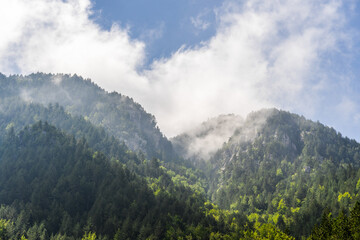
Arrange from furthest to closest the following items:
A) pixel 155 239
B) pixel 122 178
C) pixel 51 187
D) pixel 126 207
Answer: pixel 122 178 → pixel 51 187 → pixel 126 207 → pixel 155 239

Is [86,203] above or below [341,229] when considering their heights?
below

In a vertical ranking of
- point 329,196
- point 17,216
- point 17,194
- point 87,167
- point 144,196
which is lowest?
point 17,216

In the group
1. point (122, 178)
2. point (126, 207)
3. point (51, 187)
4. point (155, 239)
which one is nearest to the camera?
point (155, 239)

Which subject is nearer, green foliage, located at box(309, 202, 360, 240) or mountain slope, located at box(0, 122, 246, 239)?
green foliage, located at box(309, 202, 360, 240)

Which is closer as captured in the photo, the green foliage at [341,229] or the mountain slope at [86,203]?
the green foliage at [341,229]

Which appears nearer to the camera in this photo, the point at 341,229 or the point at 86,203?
the point at 341,229

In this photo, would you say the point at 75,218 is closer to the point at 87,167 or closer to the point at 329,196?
the point at 87,167

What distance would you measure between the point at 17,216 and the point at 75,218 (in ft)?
87.7

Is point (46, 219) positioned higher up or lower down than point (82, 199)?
lower down

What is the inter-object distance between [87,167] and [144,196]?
4483cm

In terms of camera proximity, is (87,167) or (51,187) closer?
(51,187)

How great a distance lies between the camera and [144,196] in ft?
556

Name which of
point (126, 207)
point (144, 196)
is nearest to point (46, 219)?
point (126, 207)

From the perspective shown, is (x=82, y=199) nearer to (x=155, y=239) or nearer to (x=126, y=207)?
(x=126, y=207)
